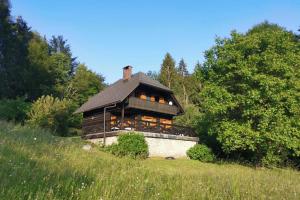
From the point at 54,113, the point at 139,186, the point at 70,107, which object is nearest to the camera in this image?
the point at 139,186

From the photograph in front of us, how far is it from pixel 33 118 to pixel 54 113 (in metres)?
2.96

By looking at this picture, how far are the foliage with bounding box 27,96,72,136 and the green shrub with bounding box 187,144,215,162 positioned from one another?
13.2 metres

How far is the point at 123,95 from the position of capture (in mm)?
28875

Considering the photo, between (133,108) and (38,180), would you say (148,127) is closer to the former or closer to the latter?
(133,108)

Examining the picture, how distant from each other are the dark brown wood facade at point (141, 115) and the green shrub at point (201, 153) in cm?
211

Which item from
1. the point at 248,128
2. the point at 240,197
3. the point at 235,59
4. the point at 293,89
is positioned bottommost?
the point at 240,197

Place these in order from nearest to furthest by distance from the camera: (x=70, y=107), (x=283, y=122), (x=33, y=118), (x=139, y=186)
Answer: (x=139, y=186)
(x=283, y=122)
(x=33, y=118)
(x=70, y=107)

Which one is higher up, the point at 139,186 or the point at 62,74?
the point at 62,74

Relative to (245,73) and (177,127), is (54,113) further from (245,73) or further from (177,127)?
(245,73)

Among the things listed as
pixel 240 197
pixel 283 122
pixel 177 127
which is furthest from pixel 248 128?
pixel 240 197

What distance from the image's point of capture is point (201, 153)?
27.5 meters

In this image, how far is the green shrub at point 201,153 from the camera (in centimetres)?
2728

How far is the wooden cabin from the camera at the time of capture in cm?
2880

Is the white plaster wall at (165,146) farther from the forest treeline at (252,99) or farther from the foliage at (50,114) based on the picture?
the foliage at (50,114)
